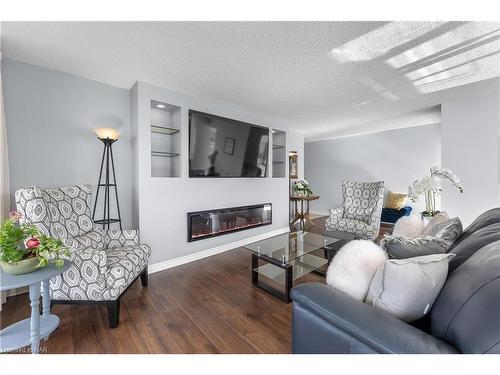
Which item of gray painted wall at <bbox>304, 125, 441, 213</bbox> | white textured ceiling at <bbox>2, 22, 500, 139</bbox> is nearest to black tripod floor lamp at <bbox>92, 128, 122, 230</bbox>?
white textured ceiling at <bbox>2, 22, 500, 139</bbox>

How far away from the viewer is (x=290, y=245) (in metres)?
2.66

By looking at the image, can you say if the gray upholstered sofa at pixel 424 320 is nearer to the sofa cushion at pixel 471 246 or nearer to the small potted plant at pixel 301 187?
the sofa cushion at pixel 471 246

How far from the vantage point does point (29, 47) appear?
1.97 m

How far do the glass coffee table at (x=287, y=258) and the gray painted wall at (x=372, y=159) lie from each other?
371 centimetres

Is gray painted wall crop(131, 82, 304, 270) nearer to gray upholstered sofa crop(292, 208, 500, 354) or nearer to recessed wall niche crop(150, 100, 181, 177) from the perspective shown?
recessed wall niche crop(150, 100, 181, 177)

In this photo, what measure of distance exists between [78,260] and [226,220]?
2138 millimetres

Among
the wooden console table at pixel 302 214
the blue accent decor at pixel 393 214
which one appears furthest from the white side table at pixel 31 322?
the blue accent decor at pixel 393 214

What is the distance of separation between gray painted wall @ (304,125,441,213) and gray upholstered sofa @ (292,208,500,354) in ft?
16.2

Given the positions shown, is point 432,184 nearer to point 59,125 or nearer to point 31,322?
point 31,322

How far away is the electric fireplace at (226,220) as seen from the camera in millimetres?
3180
